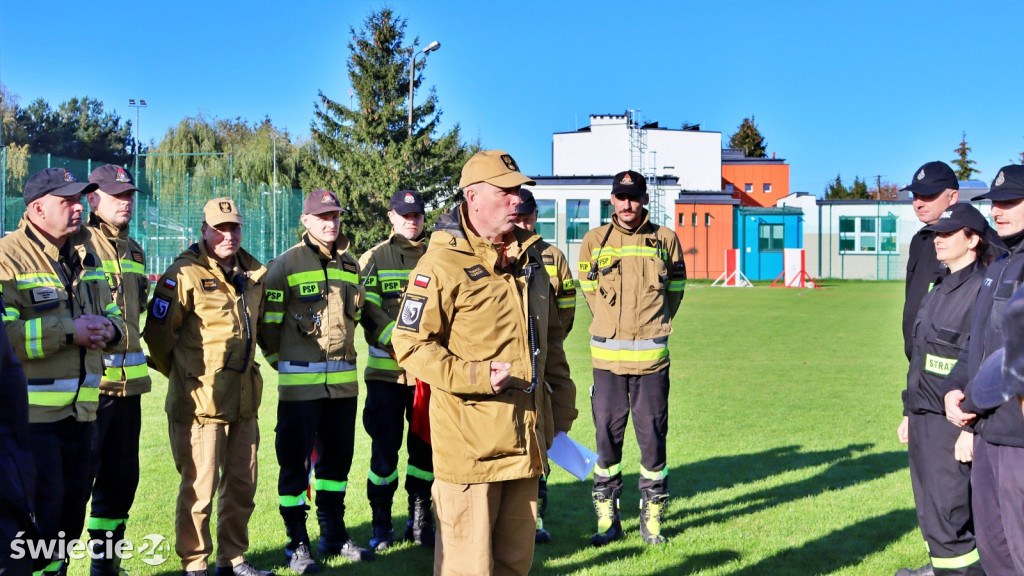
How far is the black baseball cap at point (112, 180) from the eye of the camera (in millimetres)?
5316

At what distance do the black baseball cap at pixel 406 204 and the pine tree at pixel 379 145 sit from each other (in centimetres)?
2887

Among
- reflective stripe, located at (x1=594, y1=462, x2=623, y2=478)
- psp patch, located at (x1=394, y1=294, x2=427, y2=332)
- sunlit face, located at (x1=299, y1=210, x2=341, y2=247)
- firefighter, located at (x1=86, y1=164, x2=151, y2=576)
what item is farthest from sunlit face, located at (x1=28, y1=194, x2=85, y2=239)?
reflective stripe, located at (x1=594, y1=462, x2=623, y2=478)

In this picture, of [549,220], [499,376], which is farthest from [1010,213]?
[549,220]

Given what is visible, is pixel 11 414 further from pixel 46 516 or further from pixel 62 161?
pixel 62 161

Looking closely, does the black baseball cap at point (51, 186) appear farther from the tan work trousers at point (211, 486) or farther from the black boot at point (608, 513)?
the black boot at point (608, 513)

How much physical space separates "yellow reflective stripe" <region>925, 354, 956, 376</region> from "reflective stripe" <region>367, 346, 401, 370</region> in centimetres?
348

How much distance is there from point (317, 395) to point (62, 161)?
68.0 ft

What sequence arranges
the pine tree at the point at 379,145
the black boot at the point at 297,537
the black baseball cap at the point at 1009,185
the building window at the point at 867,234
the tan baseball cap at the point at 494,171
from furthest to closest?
the building window at the point at 867,234
the pine tree at the point at 379,145
the black boot at the point at 297,537
the black baseball cap at the point at 1009,185
the tan baseball cap at the point at 494,171

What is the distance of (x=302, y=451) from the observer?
19.2ft

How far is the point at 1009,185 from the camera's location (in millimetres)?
4707

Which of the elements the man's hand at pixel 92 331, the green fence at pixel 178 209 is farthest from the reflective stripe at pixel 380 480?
the green fence at pixel 178 209

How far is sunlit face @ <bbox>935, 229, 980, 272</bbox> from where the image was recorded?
4.76 metres

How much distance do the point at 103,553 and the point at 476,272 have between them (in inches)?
125

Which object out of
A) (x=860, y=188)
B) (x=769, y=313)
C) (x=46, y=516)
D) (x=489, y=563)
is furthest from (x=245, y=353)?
(x=860, y=188)
